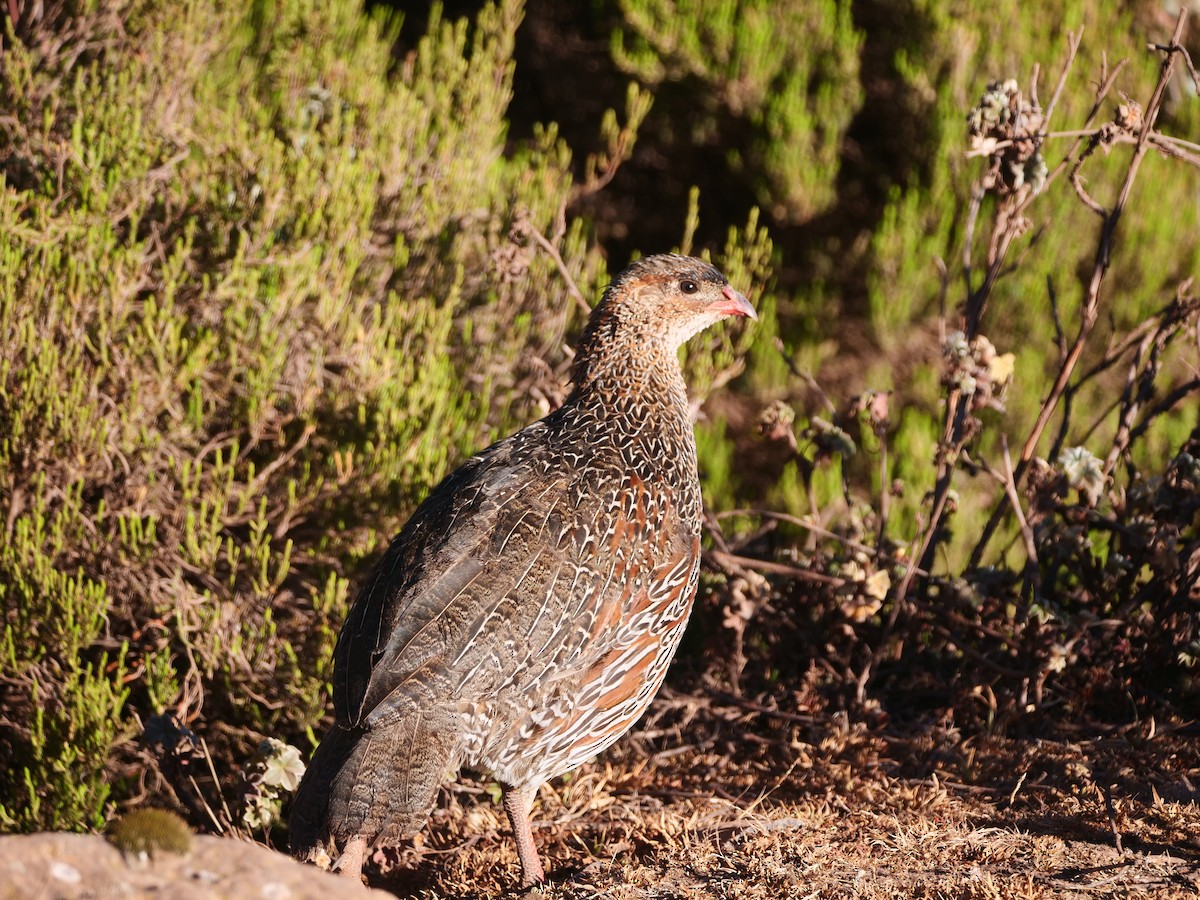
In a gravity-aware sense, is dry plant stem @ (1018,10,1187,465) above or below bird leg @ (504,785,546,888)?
above

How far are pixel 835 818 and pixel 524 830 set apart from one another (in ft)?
3.46

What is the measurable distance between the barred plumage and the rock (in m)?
0.94

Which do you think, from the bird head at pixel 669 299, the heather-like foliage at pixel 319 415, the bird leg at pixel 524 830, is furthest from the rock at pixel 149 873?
the bird head at pixel 669 299

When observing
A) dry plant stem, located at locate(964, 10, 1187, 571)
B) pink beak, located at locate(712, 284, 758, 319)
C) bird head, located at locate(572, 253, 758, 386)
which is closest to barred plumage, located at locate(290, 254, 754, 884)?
bird head, located at locate(572, 253, 758, 386)

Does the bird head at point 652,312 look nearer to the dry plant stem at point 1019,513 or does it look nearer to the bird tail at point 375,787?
the dry plant stem at point 1019,513

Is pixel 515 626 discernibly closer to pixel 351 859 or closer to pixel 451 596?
pixel 451 596

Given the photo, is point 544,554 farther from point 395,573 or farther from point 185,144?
point 185,144

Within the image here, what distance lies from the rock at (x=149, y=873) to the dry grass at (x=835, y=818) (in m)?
1.49

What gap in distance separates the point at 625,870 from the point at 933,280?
243 inches

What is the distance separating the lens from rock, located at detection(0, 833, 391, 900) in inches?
93.0

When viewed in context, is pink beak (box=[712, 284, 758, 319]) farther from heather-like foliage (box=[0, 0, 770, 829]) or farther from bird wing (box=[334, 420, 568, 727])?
bird wing (box=[334, 420, 568, 727])

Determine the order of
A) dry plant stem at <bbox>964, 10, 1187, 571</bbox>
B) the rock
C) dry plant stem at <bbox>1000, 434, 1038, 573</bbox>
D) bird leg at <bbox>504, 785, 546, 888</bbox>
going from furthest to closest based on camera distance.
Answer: dry plant stem at <bbox>1000, 434, 1038, 573</bbox> < dry plant stem at <bbox>964, 10, 1187, 571</bbox> < bird leg at <bbox>504, 785, 546, 888</bbox> < the rock

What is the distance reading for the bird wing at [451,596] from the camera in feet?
11.9

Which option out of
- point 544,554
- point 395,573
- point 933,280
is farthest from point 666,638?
point 933,280
